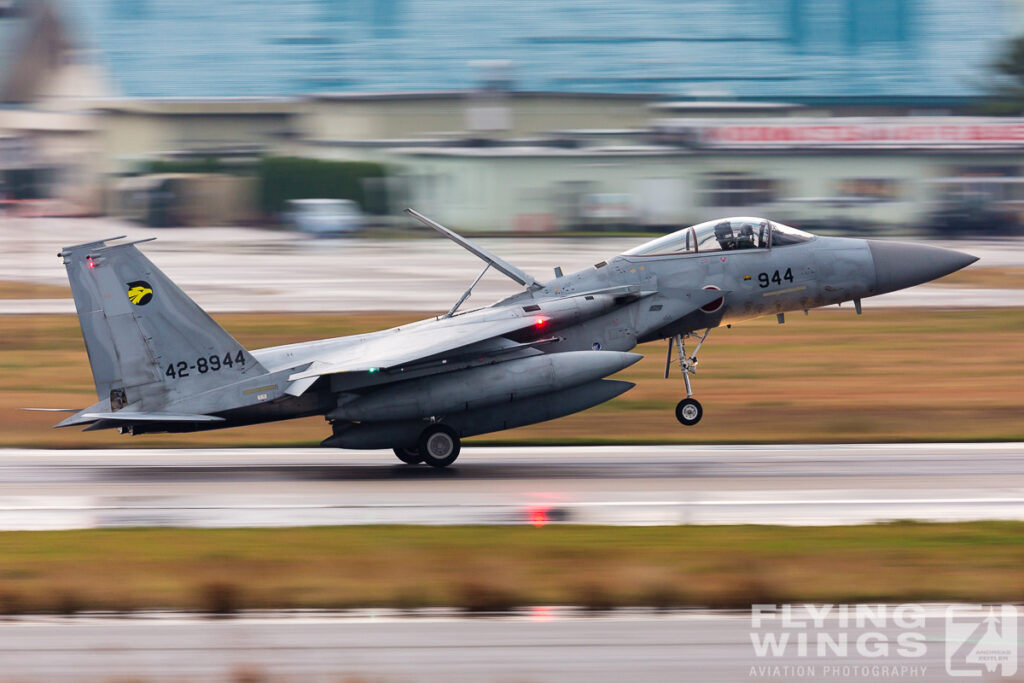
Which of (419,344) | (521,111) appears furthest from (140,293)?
(521,111)

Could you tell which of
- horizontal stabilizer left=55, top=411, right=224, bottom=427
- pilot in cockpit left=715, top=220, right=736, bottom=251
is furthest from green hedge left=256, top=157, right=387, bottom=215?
horizontal stabilizer left=55, top=411, right=224, bottom=427

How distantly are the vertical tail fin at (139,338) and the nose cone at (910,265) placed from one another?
10310 mm

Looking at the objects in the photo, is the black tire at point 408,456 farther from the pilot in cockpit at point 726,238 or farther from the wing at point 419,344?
the pilot in cockpit at point 726,238

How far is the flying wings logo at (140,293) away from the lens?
18297 millimetres

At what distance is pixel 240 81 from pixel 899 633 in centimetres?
9581

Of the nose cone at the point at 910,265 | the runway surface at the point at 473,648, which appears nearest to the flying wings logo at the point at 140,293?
the runway surface at the point at 473,648

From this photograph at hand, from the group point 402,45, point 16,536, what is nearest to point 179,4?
point 402,45

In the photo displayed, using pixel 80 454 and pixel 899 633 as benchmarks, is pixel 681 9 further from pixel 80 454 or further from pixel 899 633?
pixel 899 633

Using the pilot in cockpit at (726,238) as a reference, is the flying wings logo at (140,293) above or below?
below

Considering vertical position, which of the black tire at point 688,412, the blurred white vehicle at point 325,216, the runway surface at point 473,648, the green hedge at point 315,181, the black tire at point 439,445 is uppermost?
the green hedge at point 315,181

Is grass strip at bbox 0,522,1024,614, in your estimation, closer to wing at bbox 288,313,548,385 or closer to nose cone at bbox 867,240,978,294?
wing at bbox 288,313,548,385

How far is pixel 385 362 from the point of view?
1789cm

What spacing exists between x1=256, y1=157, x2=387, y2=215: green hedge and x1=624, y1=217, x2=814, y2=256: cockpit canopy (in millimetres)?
51433

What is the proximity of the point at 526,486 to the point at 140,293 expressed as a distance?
6677 millimetres
